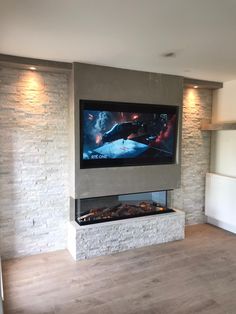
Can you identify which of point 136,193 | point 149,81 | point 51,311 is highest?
point 149,81

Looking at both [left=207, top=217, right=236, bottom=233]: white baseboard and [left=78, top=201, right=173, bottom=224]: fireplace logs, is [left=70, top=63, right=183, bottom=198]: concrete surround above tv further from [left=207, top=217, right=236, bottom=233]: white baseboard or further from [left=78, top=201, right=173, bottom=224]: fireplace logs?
[left=207, top=217, right=236, bottom=233]: white baseboard

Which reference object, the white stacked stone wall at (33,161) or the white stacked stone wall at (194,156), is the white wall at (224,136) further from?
the white stacked stone wall at (33,161)

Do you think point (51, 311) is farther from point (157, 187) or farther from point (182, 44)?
point (182, 44)

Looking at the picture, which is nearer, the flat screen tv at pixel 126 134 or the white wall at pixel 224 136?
the flat screen tv at pixel 126 134

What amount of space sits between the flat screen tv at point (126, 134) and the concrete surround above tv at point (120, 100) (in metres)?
0.07

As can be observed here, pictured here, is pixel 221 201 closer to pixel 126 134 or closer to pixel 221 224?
pixel 221 224

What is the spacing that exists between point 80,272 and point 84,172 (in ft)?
3.89

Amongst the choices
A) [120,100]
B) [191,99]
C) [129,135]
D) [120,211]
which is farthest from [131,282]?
[191,99]

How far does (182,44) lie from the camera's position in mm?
2664

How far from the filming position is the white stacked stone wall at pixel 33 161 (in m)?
3.36

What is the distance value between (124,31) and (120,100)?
1.38 metres

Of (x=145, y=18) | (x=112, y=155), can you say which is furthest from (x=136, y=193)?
(x=145, y=18)

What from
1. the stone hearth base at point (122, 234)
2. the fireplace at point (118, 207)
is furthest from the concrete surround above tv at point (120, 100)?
the stone hearth base at point (122, 234)

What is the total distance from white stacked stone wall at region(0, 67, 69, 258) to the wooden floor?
0.95 ft
